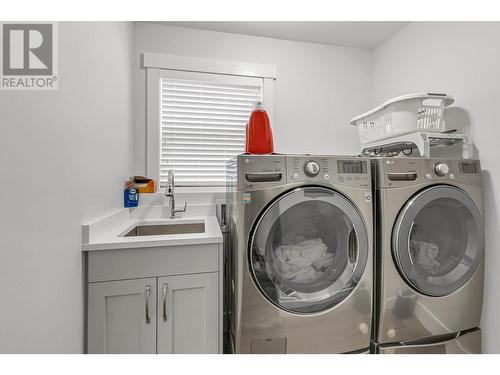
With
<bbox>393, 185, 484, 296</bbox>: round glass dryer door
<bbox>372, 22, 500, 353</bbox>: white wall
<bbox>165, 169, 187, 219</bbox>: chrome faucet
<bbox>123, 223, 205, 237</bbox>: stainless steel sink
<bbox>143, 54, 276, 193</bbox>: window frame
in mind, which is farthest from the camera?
<bbox>143, 54, 276, 193</bbox>: window frame

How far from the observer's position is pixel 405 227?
4.56 feet

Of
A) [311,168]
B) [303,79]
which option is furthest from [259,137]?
[303,79]

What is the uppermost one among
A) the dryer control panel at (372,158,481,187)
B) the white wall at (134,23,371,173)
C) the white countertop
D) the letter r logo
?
the white wall at (134,23,371,173)

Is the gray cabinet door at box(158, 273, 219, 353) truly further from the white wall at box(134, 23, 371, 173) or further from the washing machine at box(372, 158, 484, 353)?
the white wall at box(134, 23, 371, 173)

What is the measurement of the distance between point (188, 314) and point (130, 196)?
1.07 m

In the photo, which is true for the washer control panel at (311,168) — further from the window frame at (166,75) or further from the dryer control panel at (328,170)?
the window frame at (166,75)

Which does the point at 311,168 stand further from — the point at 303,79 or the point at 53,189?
the point at 303,79

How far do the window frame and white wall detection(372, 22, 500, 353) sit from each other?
1.42m

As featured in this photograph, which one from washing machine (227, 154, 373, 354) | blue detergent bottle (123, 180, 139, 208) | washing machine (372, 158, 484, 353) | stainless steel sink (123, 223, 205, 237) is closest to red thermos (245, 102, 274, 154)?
washing machine (227, 154, 373, 354)

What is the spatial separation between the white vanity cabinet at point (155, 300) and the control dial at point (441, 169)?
1328 millimetres

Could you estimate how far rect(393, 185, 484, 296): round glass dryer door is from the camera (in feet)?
4.58

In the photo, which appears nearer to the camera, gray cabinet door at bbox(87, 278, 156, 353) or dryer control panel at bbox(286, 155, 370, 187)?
gray cabinet door at bbox(87, 278, 156, 353)

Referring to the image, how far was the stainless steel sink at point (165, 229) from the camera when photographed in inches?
73.3

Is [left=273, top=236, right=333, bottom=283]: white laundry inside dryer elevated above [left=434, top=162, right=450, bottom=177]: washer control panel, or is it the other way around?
[left=434, top=162, right=450, bottom=177]: washer control panel
